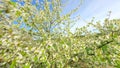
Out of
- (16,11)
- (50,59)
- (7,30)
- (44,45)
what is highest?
(16,11)

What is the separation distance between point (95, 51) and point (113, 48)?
20.5 inches

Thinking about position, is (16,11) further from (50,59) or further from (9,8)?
(50,59)

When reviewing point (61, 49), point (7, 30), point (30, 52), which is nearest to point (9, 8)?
point (7, 30)

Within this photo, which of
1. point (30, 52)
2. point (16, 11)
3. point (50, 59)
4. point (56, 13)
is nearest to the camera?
point (16, 11)

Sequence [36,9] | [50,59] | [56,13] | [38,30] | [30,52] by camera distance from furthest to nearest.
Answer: [56,13] < [36,9] < [38,30] < [50,59] < [30,52]

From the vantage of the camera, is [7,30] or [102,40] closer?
[7,30]

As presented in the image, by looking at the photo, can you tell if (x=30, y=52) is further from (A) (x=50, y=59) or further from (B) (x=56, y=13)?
(B) (x=56, y=13)

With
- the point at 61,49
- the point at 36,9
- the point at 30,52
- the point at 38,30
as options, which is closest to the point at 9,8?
the point at 30,52

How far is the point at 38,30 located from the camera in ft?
43.9

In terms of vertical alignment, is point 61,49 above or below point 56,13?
below

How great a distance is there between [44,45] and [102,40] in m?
3.15

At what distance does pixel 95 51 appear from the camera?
23.2 ft

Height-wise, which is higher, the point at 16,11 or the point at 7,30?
the point at 16,11

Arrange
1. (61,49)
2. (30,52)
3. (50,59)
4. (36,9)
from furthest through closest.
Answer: (36,9) → (61,49) → (50,59) → (30,52)
